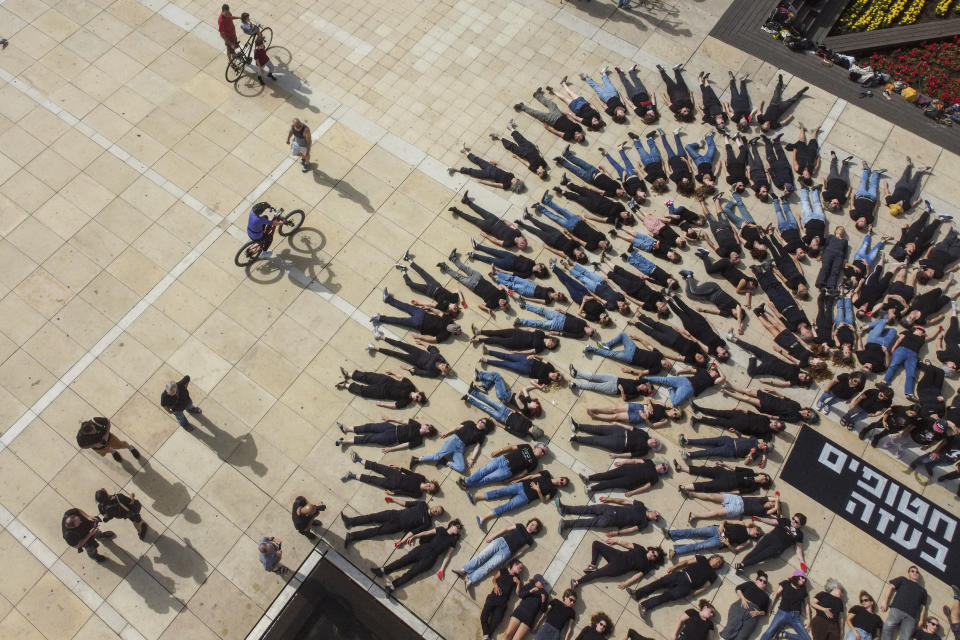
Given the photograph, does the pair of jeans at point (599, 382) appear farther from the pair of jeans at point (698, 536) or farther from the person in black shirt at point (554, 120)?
the person in black shirt at point (554, 120)

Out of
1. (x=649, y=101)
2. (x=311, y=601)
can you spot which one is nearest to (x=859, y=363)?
(x=649, y=101)

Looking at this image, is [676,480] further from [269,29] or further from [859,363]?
[269,29]

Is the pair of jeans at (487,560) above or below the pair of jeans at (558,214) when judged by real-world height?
below

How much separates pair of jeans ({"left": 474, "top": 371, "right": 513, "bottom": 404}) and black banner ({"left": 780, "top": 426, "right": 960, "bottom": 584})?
7755 mm

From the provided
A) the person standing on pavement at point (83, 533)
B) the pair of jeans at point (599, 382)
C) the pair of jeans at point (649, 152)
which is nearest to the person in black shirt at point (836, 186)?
the pair of jeans at point (649, 152)

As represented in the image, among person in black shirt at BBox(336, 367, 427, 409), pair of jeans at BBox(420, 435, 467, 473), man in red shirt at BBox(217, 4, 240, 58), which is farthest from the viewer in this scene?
man in red shirt at BBox(217, 4, 240, 58)

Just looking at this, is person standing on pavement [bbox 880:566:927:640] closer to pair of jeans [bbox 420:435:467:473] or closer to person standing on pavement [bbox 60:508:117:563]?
pair of jeans [bbox 420:435:467:473]

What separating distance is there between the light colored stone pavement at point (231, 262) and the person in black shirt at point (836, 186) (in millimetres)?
1211

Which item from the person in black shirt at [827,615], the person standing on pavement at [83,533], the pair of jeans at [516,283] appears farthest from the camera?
the pair of jeans at [516,283]

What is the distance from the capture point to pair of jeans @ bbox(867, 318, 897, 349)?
54.8 ft

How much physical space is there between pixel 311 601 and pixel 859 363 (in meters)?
16.3

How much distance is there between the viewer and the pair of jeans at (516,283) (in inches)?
656

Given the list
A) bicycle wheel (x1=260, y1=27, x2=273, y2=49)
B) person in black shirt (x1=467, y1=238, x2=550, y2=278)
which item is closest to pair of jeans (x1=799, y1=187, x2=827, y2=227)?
person in black shirt (x1=467, y1=238, x2=550, y2=278)

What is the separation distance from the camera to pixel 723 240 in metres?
17.6
